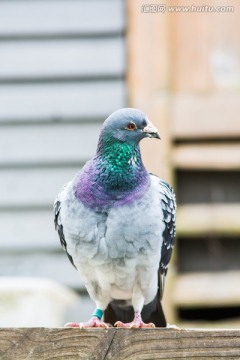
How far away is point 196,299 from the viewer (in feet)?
21.0

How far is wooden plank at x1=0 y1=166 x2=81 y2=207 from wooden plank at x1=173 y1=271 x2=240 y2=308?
1.09m

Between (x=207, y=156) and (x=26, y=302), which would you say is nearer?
(x=26, y=302)

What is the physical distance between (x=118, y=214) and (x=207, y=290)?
97.8 inches

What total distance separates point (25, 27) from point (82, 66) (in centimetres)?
45

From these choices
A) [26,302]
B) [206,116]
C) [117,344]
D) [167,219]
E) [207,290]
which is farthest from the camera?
[206,116]

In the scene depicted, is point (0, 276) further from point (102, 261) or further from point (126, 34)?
point (102, 261)

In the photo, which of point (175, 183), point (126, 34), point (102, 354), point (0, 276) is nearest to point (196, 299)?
point (175, 183)

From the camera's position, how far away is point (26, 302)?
5.84 metres

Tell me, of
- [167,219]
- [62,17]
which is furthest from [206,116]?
[167,219]

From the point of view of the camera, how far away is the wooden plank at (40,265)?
6902 millimetres

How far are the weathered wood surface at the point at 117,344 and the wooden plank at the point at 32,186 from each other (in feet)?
13.7

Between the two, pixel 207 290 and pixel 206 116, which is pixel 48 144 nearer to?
pixel 206 116

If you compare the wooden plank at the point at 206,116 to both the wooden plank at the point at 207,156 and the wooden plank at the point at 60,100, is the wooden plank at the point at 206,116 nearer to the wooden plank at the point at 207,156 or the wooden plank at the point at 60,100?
the wooden plank at the point at 207,156

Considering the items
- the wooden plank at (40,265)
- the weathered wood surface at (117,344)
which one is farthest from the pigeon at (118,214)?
the wooden plank at (40,265)
